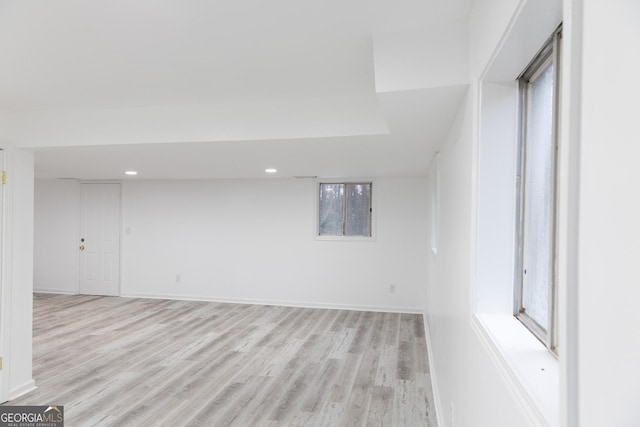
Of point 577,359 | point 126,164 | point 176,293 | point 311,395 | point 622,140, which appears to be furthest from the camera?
point 176,293

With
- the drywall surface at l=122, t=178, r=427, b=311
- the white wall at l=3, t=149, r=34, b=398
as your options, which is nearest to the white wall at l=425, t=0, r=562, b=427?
the white wall at l=3, t=149, r=34, b=398

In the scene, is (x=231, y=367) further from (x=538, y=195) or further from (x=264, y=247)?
(x=538, y=195)

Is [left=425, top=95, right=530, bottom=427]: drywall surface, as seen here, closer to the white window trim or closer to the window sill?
the window sill

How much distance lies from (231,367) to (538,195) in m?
3.30

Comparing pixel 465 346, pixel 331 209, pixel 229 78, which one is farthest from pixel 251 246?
pixel 465 346

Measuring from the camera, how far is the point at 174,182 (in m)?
6.54

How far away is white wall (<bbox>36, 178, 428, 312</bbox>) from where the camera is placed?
5.76 meters

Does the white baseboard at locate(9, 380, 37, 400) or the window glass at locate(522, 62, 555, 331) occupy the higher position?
the window glass at locate(522, 62, 555, 331)

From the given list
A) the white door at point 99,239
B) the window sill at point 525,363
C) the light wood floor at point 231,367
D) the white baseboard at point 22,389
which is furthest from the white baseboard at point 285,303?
the window sill at point 525,363

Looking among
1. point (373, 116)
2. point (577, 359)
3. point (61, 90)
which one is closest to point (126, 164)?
point (61, 90)

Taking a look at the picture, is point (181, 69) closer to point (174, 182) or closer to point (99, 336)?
point (99, 336)

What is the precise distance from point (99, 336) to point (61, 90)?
3.22m

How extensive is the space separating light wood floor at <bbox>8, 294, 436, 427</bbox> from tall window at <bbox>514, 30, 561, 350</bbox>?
188cm

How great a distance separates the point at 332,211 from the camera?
20.0 ft
